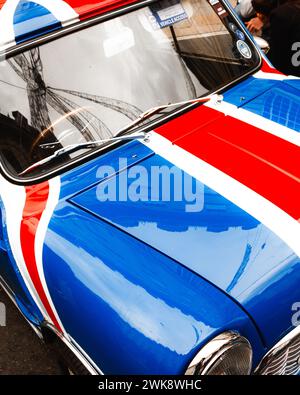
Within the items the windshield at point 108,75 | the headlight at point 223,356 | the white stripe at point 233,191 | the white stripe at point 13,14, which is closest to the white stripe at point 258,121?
the windshield at point 108,75

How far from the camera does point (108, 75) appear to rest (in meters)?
2.64

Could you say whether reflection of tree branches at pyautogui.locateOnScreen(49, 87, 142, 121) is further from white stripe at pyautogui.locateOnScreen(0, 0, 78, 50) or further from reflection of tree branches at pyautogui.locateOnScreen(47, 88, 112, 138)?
white stripe at pyautogui.locateOnScreen(0, 0, 78, 50)

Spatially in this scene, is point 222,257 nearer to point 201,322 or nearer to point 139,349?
point 201,322

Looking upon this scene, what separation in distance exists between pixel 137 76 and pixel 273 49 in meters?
1.56

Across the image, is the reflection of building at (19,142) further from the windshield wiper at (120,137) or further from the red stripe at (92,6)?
the red stripe at (92,6)

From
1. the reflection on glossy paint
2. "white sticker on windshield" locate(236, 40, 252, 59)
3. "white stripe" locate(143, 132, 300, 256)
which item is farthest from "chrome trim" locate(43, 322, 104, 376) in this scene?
"white sticker on windshield" locate(236, 40, 252, 59)

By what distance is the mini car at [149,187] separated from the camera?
72.0 inches

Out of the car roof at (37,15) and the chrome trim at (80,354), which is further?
the car roof at (37,15)

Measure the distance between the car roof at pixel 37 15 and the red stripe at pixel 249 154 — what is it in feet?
2.40

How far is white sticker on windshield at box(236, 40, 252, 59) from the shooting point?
9.94 ft

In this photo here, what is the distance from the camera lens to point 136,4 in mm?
2842

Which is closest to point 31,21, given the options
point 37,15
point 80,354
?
point 37,15

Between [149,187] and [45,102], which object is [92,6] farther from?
[149,187]

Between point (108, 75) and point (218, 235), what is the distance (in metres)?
1.08
